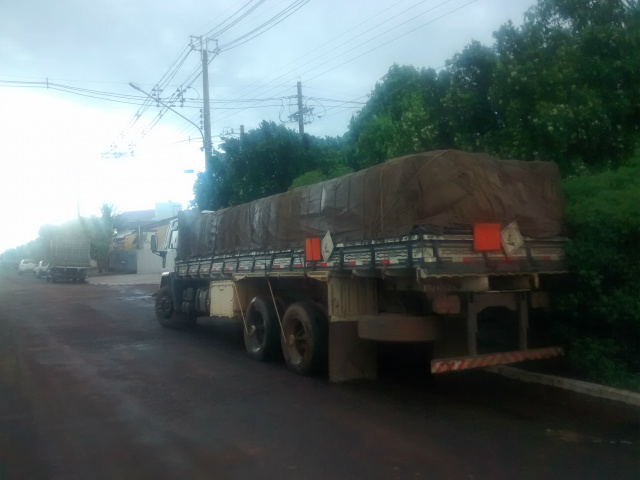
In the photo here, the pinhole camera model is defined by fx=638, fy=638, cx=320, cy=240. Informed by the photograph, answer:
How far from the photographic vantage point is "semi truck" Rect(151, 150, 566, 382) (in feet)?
24.6

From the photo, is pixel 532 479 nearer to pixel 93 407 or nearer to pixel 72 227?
pixel 93 407

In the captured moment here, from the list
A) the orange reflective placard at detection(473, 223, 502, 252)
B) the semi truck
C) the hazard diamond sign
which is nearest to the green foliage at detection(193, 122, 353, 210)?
the semi truck

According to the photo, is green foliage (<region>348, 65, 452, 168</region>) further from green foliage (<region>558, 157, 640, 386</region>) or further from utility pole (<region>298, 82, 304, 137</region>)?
utility pole (<region>298, 82, 304, 137</region>)

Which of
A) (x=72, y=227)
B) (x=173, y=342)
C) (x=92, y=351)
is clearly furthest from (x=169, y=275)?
(x=72, y=227)

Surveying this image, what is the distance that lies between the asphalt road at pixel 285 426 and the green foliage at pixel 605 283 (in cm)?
85

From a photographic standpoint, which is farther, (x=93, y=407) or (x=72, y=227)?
(x=72, y=227)

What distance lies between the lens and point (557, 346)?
8.62 metres

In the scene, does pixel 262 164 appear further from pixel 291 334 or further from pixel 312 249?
pixel 312 249

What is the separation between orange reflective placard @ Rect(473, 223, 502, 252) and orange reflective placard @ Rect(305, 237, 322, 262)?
2551 mm

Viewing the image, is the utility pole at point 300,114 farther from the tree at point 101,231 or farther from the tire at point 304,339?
the tree at point 101,231

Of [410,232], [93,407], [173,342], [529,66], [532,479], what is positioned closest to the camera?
[532,479]

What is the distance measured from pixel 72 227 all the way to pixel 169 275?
3899 cm

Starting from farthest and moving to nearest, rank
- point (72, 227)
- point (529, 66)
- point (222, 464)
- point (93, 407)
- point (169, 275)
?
point (72, 227) → point (169, 275) → point (529, 66) → point (93, 407) → point (222, 464)

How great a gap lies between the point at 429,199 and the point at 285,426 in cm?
307
